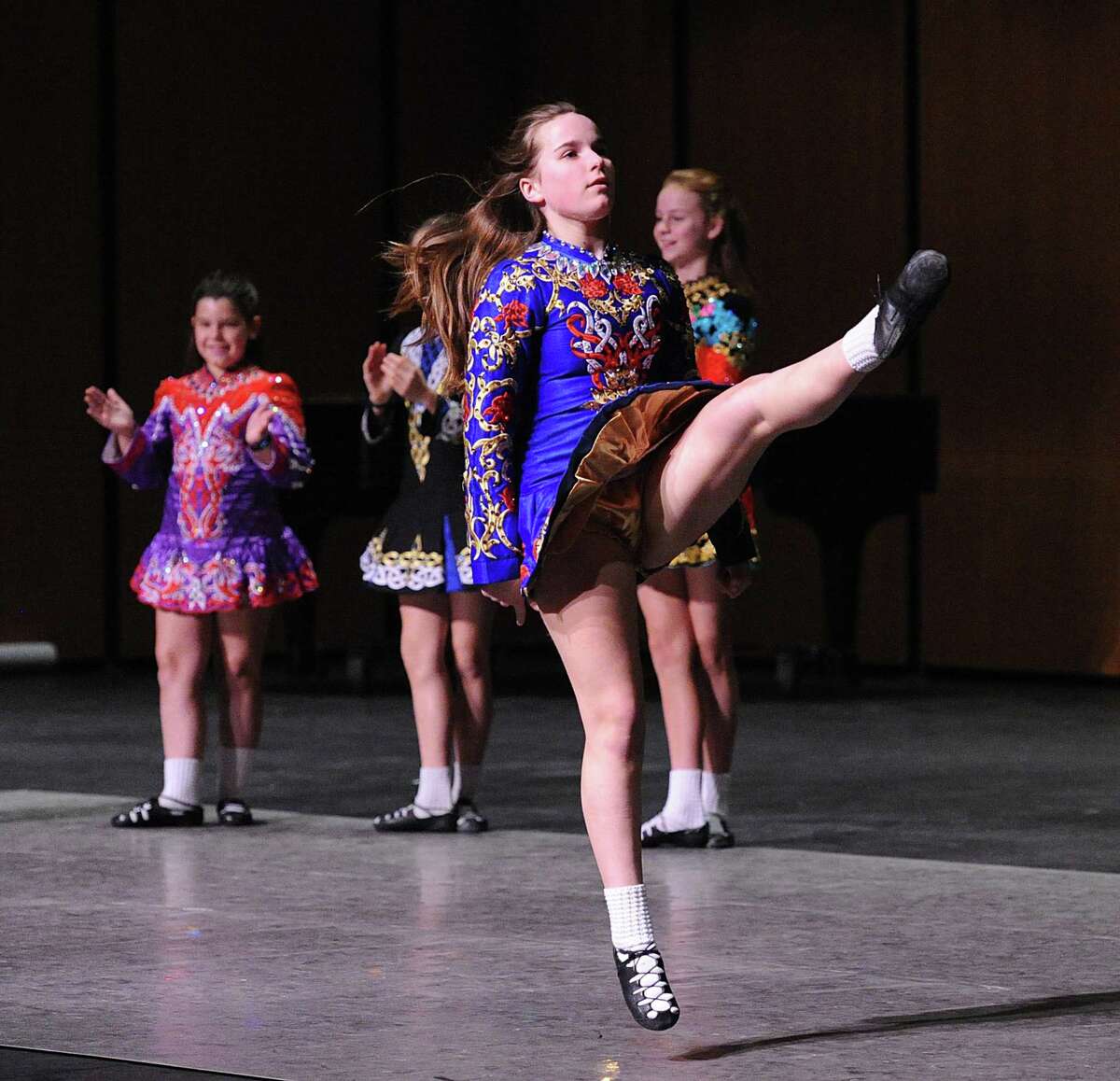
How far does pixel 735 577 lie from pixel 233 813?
6.76ft

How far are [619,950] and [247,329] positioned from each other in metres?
2.80

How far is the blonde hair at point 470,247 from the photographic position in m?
3.90

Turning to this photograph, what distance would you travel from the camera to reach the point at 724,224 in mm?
5523

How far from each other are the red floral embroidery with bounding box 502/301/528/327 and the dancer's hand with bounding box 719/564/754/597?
26.9 inches

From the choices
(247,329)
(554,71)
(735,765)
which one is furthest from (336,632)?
(247,329)

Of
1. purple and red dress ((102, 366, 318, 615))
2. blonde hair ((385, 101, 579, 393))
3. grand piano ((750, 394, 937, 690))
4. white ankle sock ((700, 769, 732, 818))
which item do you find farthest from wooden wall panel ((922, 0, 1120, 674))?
blonde hair ((385, 101, 579, 393))

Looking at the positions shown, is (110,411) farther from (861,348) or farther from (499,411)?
(861,348)

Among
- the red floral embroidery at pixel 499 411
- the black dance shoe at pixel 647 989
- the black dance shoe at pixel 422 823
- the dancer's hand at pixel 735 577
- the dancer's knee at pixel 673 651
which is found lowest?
the black dance shoe at pixel 422 823

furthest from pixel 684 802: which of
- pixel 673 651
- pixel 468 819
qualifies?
pixel 468 819

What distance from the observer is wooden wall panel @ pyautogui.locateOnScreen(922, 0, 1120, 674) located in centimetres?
1003

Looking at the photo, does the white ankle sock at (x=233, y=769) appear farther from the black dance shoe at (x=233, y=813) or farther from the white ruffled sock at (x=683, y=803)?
the white ruffled sock at (x=683, y=803)

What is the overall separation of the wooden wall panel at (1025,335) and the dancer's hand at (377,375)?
5.32m

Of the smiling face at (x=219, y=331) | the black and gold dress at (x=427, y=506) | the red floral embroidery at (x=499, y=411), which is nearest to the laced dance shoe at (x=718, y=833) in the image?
the black and gold dress at (x=427, y=506)

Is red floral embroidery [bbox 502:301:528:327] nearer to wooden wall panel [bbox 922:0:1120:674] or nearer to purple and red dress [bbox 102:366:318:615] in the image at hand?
purple and red dress [bbox 102:366:318:615]
